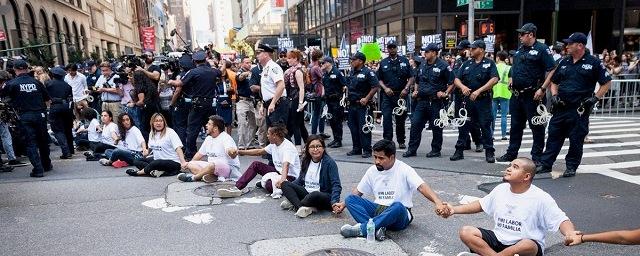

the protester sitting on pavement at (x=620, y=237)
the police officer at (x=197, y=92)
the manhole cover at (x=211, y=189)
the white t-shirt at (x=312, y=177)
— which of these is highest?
the police officer at (x=197, y=92)

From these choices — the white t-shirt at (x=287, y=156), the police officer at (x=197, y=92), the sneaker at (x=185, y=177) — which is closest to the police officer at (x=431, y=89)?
the white t-shirt at (x=287, y=156)

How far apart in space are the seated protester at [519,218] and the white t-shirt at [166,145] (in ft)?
15.7

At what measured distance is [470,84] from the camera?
738 cm

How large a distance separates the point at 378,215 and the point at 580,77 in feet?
11.2

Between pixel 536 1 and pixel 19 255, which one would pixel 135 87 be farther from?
pixel 536 1

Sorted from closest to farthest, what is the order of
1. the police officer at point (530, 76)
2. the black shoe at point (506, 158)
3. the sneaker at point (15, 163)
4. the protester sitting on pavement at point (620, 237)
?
the protester sitting on pavement at point (620, 237), the police officer at point (530, 76), the black shoe at point (506, 158), the sneaker at point (15, 163)

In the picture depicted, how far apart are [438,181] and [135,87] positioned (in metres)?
5.75

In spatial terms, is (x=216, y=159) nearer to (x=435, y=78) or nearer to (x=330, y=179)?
(x=330, y=179)

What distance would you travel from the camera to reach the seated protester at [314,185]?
507 centimetres

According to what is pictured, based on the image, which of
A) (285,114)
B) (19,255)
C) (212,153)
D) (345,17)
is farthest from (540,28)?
(19,255)

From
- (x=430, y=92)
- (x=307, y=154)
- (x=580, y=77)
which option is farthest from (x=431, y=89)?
(x=307, y=154)

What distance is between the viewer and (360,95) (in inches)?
316

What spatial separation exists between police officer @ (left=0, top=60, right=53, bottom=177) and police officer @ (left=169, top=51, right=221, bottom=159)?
6.66 ft

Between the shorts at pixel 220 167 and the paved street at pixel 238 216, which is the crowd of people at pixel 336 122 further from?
the paved street at pixel 238 216
